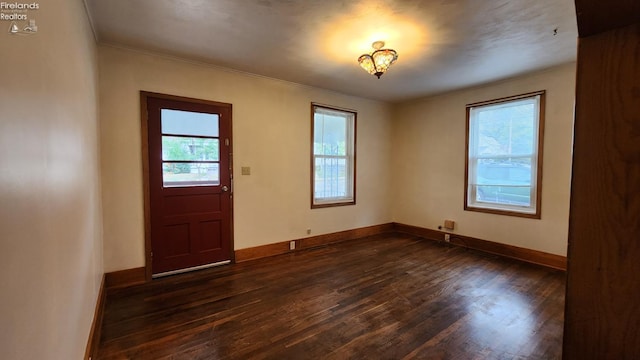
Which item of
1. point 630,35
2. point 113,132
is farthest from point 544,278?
point 113,132

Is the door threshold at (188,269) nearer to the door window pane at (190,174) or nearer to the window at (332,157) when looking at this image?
the door window pane at (190,174)

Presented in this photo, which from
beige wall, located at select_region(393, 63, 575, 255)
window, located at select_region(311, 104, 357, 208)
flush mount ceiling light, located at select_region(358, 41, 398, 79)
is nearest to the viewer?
flush mount ceiling light, located at select_region(358, 41, 398, 79)

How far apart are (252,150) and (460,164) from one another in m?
3.38

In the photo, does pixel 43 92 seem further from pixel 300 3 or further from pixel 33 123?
pixel 300 3

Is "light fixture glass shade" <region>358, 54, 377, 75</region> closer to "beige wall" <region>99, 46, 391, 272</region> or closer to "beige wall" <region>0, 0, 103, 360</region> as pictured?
"beige wall" <region>99, 46, 391, 272</region>

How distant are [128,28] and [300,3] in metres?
1.67

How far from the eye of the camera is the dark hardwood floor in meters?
2.02

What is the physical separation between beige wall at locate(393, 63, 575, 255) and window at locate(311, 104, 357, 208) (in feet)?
3.79

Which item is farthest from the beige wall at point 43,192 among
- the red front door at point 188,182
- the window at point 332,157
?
the window at point 332,157

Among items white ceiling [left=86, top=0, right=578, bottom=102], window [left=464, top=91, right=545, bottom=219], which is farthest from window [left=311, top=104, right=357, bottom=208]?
window [left=464, top=91, right=545, bottom=219]

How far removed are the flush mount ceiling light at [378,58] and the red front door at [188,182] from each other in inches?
73.1

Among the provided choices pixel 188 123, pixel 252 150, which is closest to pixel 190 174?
pixel 188 123

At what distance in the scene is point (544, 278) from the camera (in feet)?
10.8

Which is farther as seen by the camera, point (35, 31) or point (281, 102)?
point (281, 102)
